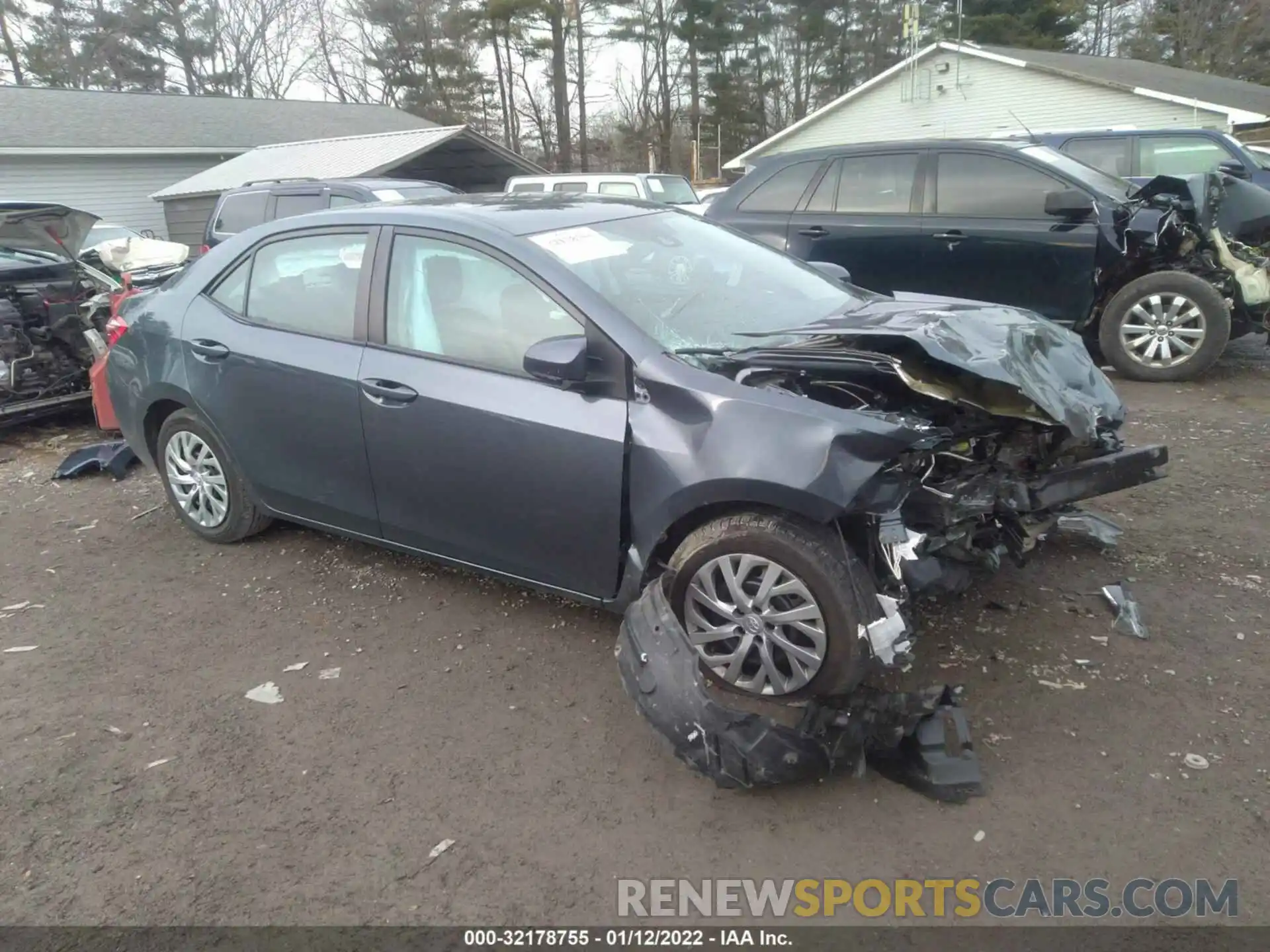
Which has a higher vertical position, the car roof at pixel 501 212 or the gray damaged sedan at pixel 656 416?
the car roof at pixel 501 212

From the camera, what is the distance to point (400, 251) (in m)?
3.72

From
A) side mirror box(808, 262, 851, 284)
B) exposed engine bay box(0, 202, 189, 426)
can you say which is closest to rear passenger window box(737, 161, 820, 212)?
side mirror box(808, 262, 851, 284)

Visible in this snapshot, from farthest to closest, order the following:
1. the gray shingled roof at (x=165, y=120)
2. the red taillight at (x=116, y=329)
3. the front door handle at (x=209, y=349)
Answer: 1. the gray shingled roof at (x=165, y=120)
2. the red taillight at (x=116, y=329)
3. the front door handle at (x=209, y=349)

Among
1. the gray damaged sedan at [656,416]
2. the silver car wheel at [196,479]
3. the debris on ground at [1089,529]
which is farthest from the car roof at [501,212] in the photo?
the debris on ground at [1089,529]

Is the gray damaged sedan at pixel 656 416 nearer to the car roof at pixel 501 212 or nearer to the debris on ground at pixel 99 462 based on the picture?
the car roof at pixel 501 212

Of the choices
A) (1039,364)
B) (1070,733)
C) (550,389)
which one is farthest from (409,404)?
(1070,733)

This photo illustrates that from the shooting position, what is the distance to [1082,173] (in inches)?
278

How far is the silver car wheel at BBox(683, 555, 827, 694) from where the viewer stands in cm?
291

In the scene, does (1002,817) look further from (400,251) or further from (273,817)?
(400,251)

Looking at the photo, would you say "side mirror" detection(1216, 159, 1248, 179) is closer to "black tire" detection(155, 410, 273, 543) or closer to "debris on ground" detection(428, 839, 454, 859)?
"black tire" detection(155, 410, 273, 543)

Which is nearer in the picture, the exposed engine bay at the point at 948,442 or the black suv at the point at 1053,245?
the exposed engine bay at the point at 948,442

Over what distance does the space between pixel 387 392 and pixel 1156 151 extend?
10730 millimetres

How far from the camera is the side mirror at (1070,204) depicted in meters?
6.47

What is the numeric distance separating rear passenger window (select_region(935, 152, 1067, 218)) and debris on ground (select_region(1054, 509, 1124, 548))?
3.43 meters
